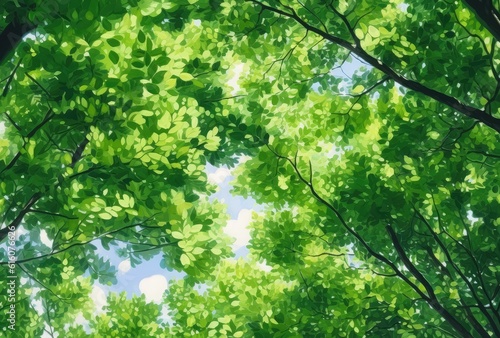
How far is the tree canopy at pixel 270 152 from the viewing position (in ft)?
21.1

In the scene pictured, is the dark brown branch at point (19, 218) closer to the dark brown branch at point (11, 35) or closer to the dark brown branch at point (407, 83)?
the dark brown branch at point (11, 35)

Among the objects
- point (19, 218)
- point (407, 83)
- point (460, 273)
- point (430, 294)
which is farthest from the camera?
point (460, 273)

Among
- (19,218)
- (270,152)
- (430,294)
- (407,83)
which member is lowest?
(430,294)

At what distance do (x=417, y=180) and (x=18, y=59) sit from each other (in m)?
6.09

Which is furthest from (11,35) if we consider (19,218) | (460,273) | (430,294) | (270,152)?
(460,273)

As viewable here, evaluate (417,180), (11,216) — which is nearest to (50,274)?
(11,216)

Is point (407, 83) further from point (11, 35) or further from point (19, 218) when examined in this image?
point (19, 218)

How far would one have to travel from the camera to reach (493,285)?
930 centimetres

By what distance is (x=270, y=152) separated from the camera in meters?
9.40

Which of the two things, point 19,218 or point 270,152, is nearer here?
point 19,218

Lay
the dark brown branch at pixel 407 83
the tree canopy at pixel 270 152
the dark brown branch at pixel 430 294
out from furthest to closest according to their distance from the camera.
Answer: the dark brown branch at pixel 430 294 → the dark brown branch at pixel 407 83 → the tree canopy at pixel 270 152

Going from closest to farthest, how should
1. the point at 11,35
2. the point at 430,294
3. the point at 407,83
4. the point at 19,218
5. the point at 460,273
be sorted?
the point at 11,35, the point at 19,218, the point at 407,83, the point at 430,294, the point at 460,273

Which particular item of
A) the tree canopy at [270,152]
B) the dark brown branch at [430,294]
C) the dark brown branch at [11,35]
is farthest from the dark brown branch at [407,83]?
the dark brown branch at [11,35]

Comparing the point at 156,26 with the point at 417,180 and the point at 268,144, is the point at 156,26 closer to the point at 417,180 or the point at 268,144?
the point at 268,144
